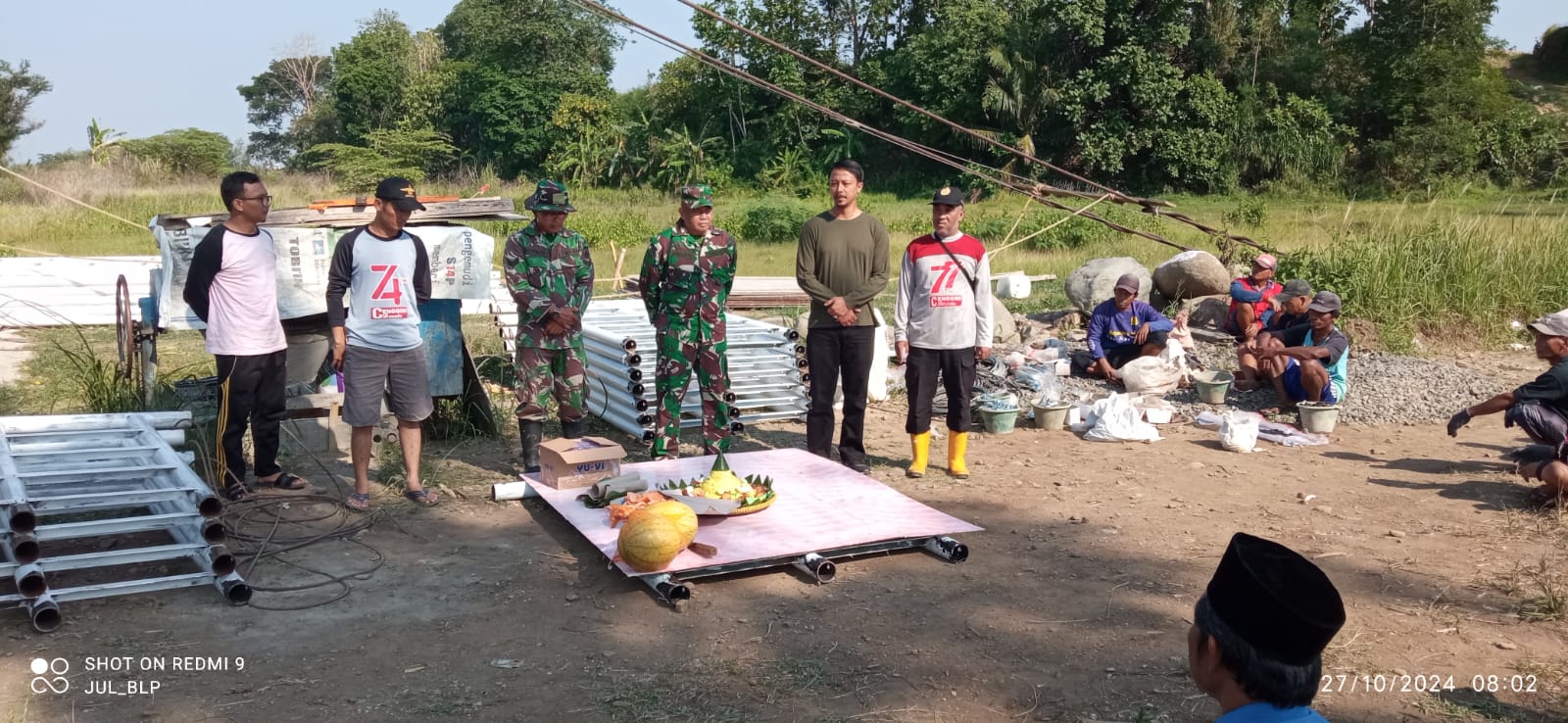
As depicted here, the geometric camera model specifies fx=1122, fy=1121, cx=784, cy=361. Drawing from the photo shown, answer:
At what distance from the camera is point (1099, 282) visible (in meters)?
12.5

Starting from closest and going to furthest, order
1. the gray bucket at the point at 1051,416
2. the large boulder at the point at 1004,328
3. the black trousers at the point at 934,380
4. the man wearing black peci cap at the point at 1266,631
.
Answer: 1. the man wearing black peci cap at the point at 1266,631
2. the black trousers at the point at 934,380
3. the gray bucket at the point at 1051,416
4. the large boulder at the point at 1004,328

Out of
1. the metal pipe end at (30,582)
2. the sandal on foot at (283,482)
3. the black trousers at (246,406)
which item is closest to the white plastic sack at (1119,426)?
the sandal on foot at (283,482)

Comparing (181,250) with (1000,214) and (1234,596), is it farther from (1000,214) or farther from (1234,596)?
(1000,214)

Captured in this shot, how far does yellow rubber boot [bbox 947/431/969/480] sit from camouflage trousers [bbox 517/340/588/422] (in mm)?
2419

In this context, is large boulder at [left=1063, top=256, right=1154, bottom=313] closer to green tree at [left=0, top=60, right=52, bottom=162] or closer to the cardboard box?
the cardboard box

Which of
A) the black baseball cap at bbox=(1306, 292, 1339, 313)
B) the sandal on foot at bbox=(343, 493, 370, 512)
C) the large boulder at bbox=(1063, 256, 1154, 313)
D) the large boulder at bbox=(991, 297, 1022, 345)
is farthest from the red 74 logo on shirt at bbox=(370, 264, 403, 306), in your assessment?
the large boulder at bbox=(1063, 256, 1154, 313)

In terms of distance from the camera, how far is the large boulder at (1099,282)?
12500mm

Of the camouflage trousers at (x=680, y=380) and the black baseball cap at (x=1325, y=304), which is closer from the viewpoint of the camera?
the camouflage trousers at (x=680, y=380)

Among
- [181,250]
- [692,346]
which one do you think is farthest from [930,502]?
[181,250]

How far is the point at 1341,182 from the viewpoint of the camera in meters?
31.4

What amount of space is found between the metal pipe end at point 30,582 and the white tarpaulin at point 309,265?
326 centimetres

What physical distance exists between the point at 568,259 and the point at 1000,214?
23292 millimetres

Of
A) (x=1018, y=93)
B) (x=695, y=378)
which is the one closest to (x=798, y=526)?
(x=695, y=378)

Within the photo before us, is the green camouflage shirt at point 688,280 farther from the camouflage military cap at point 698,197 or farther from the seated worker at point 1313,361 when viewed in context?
the seated worker at point 1313,361
